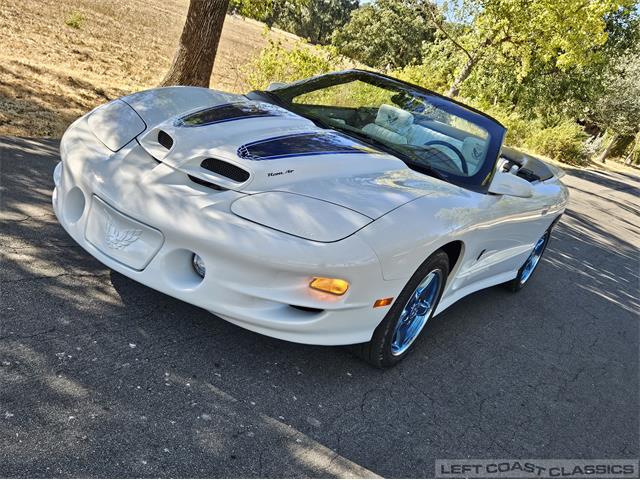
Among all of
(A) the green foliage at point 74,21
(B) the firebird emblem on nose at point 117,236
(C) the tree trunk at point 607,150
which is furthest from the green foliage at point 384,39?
(B) the firebird emblem on nose at point 117,236

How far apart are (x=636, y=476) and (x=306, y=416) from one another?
6.15 feet

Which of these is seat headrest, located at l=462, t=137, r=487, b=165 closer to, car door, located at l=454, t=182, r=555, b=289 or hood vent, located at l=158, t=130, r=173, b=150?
car door, located at l=454, t=182, r=555, b=289

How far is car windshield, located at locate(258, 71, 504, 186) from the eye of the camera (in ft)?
12.4

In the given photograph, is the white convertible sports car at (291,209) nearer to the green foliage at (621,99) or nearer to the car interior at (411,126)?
the car interior at (411,126)

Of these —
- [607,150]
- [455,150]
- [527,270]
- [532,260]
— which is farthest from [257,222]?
[607,150]

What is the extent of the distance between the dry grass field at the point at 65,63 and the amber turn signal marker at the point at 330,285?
14.4 feet

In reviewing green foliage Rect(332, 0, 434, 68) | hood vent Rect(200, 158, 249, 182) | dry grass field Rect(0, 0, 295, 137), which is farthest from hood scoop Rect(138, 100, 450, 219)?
green foliage Rect(332, 0, 434, 68)

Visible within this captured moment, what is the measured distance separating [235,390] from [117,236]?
922 mm

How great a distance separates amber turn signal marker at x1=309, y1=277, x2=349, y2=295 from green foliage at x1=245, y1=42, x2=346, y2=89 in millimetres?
8111

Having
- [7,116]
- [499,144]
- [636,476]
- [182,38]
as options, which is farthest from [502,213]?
[182,38]

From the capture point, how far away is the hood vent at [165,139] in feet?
10.2

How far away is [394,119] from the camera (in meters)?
4.11

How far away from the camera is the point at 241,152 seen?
9.84 feet

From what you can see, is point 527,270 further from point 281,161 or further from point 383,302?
point 281,161
